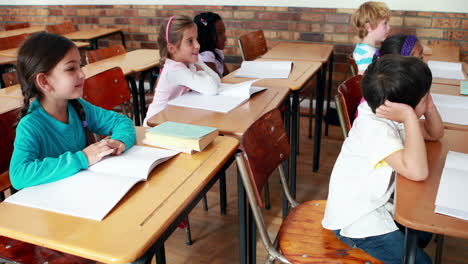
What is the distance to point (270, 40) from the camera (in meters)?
4.02

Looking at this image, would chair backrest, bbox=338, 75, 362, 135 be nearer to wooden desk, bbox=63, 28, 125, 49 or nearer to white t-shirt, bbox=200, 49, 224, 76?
white t-shirt, bbox=200, 49, 224, 76

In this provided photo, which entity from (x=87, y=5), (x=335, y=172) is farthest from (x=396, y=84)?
(x=87, y=5)

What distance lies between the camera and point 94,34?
172 inches

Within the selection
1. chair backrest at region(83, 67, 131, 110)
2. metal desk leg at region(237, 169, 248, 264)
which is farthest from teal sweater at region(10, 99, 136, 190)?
chair backrest at region(83, 67, 131, 110)

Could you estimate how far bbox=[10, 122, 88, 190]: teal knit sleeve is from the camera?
110 cm

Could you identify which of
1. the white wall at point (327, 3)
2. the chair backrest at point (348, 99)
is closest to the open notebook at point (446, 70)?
the chair backrest at point (348, 99)

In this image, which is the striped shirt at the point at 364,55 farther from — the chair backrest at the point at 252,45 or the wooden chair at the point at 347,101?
the chair backrest at the point at 252,45

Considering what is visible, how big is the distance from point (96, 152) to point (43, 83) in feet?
1.07

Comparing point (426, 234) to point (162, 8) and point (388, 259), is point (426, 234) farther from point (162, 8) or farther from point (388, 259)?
point (162, 8)

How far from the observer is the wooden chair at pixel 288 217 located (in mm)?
1243

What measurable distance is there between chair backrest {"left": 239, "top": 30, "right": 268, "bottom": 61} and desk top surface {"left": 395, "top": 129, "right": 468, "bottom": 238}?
1.95 metres

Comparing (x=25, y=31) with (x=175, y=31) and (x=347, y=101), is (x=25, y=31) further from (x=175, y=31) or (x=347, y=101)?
(x=347, y=101)

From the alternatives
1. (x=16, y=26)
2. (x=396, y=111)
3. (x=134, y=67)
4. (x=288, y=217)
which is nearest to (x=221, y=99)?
(x=288, y=217)

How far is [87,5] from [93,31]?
47 centimetres
